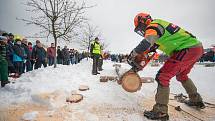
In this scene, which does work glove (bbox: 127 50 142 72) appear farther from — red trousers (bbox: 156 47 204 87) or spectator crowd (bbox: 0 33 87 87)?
spectator crowd (bbox: 0 33 87 87)

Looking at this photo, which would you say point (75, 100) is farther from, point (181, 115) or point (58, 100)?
point (181, 115)

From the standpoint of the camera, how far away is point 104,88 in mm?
6020

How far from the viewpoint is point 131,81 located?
4.62 metres

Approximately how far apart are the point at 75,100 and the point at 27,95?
111 centimetres

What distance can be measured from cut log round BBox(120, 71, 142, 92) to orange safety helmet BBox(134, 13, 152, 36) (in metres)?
0.87

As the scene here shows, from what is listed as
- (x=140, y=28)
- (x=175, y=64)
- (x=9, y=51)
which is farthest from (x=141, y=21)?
(x=9, y=51)

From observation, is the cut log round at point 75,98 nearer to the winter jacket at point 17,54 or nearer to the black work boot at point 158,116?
the black work boot at point 158,116

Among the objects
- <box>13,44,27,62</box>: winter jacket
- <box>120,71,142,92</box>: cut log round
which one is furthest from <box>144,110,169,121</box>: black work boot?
<box>13,44,27,62</box>: winter jacket

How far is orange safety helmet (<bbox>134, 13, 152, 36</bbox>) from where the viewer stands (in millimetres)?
4531

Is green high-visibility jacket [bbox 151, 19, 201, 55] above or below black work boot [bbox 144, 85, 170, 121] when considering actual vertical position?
above

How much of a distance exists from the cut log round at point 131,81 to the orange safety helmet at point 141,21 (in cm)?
87

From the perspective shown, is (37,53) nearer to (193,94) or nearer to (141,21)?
(141,21)

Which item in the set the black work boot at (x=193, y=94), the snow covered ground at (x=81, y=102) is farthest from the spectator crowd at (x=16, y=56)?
the black work boot at (x=193, y=94)

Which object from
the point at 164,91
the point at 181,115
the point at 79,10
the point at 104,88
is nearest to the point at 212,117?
the point at 181,115
